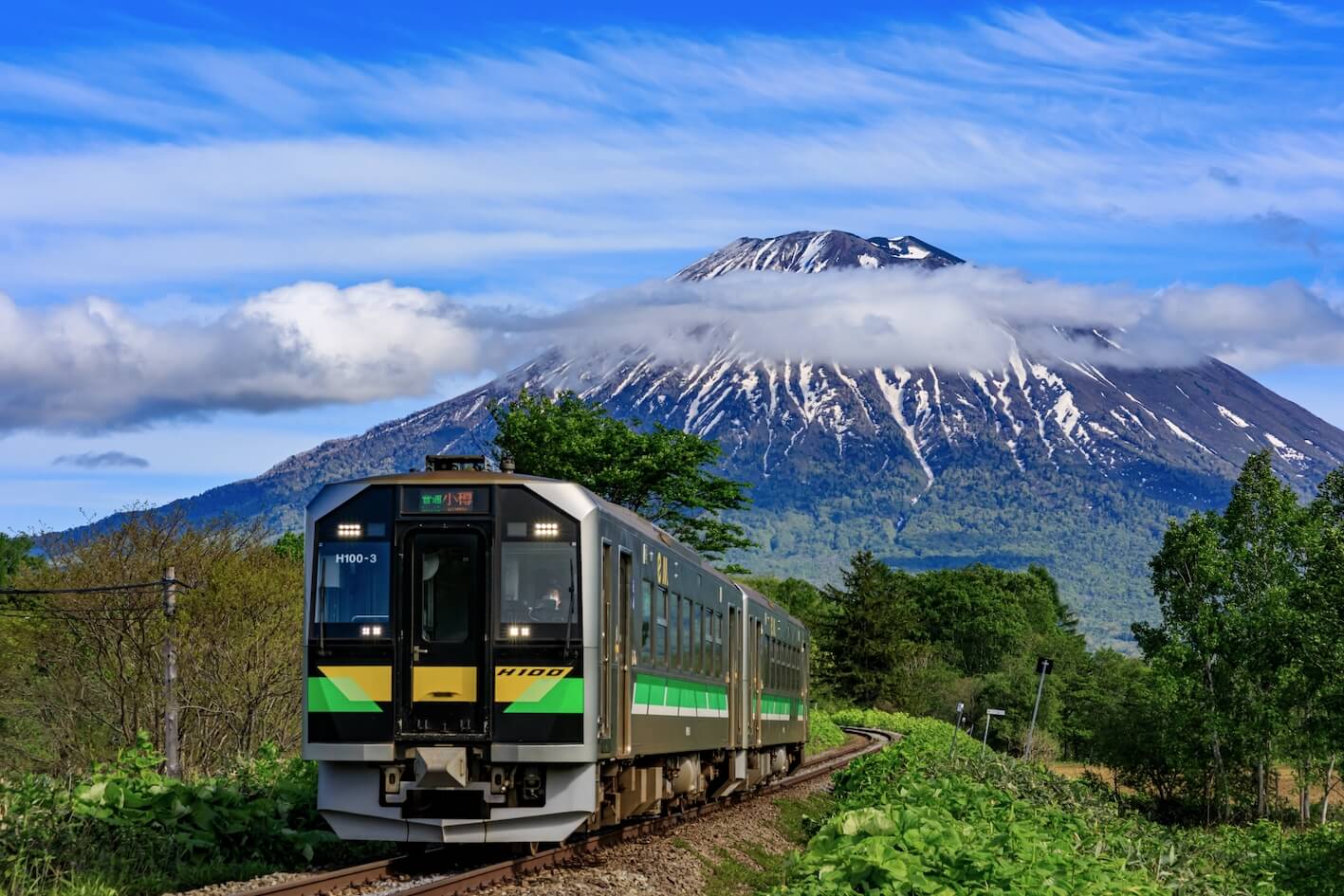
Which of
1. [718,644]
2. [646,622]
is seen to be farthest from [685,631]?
[718,644]

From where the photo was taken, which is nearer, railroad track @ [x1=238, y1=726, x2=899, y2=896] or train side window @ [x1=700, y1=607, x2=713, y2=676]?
railroad track @ [x1=238, y1=726, x2=899, y2=896]

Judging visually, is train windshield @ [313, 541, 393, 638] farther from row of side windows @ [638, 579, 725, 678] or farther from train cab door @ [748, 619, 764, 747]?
train cab door @ [748, 619, 764, 747]

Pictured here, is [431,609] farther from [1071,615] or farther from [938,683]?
[1071,615]

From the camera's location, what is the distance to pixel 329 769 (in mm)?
14508

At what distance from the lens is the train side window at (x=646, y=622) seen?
55.2ft

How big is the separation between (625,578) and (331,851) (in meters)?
3.85

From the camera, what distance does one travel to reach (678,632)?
1917 centimetres

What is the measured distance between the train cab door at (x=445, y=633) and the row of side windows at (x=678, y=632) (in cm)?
260

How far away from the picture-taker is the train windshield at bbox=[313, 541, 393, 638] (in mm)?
14531

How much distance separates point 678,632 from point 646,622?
6.91 feet

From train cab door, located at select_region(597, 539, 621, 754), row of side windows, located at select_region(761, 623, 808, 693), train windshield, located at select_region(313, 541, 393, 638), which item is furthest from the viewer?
row of side windows, located at select_region(761, 623, 808, 693)

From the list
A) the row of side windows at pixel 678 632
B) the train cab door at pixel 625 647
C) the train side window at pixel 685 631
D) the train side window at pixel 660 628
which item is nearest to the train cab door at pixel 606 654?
the train cab door at pixel 625 647

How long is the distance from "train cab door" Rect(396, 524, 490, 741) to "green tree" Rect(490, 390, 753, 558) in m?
39.2

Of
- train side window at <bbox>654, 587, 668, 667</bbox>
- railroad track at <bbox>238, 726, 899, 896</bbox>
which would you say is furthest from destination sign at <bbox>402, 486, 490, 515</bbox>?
train side window at <bbox>654, 587, 668, 667</bbox>
